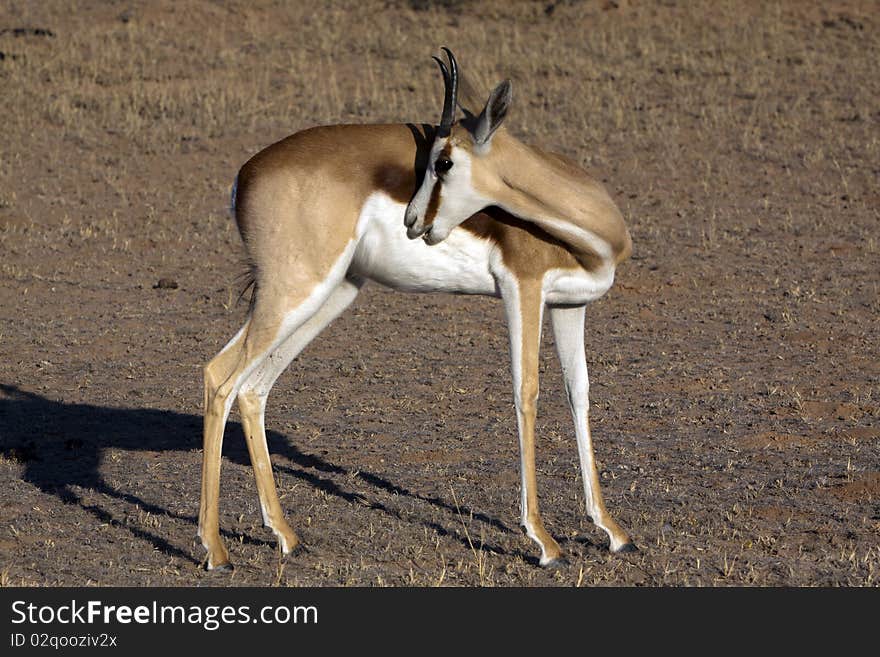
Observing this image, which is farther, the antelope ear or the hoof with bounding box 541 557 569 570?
the hoof with bounding box 541 557 569 570

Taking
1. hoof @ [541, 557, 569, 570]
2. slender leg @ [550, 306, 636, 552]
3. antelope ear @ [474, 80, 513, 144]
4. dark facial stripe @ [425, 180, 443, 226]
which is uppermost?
antelope ear @ [474, 80, 513, 144]

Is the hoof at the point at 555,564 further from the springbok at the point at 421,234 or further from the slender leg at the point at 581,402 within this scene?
the slender leg at the point at 581,402

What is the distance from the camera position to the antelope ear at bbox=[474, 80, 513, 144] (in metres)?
5.69

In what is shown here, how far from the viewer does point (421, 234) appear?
5.81 metres

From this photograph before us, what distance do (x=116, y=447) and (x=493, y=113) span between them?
332cm

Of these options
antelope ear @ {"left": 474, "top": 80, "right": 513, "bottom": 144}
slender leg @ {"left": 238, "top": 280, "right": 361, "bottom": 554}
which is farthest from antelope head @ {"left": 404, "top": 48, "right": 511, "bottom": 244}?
slender leg @ {"left": 238, "top": 280, "right": 361, "bottom": 554}

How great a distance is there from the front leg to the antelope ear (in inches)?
24.5

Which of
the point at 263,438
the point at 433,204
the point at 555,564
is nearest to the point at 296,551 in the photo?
the point at 263,438

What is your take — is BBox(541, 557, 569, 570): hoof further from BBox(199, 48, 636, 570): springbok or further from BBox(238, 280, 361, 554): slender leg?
BBox(238, 280, 361, 554): slender leg

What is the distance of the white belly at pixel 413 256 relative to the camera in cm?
589

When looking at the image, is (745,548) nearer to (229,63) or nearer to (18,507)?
(18,507)

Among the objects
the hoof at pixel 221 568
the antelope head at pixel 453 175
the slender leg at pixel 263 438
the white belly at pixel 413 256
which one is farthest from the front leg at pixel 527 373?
the hoof at pixel 221 568
